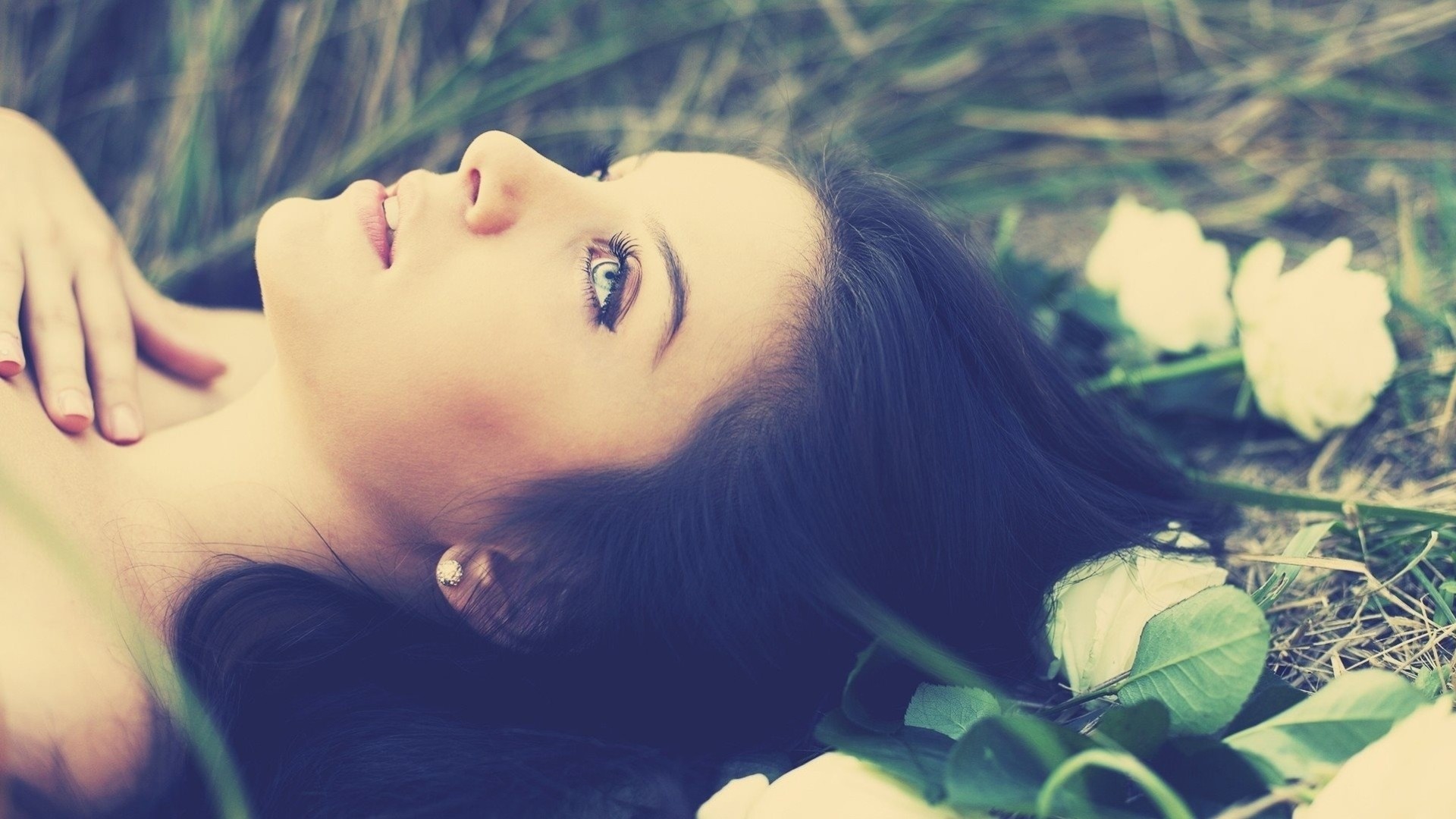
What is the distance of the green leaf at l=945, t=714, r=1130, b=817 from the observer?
93 cm

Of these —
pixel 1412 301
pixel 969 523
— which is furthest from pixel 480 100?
pixel 1412 301

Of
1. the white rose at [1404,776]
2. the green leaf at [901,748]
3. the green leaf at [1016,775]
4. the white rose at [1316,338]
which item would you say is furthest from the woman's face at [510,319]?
the white rose at [1316,338]

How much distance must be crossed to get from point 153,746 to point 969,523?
3.25 feet

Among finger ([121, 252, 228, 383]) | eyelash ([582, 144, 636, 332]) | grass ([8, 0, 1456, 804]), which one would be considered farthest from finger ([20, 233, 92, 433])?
eyelash ([582, 144, 636, 332])

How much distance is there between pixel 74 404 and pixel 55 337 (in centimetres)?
14

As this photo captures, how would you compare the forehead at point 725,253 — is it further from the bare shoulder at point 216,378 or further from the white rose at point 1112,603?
the bare shoulder at point 216,378

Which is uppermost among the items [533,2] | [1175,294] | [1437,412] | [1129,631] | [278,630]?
[533,2]

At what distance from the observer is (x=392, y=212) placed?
1.32 meters

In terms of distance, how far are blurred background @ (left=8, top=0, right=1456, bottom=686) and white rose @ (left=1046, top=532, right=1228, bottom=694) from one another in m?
0.93

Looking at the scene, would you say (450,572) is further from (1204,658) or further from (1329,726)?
(1329,726)

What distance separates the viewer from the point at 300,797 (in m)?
1.24

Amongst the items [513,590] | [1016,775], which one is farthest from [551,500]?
[1016,775]

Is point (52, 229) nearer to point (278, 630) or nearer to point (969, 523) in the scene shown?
point (278, 630)

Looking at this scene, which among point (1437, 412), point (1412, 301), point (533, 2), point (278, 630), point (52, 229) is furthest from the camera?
point (533, 2)
